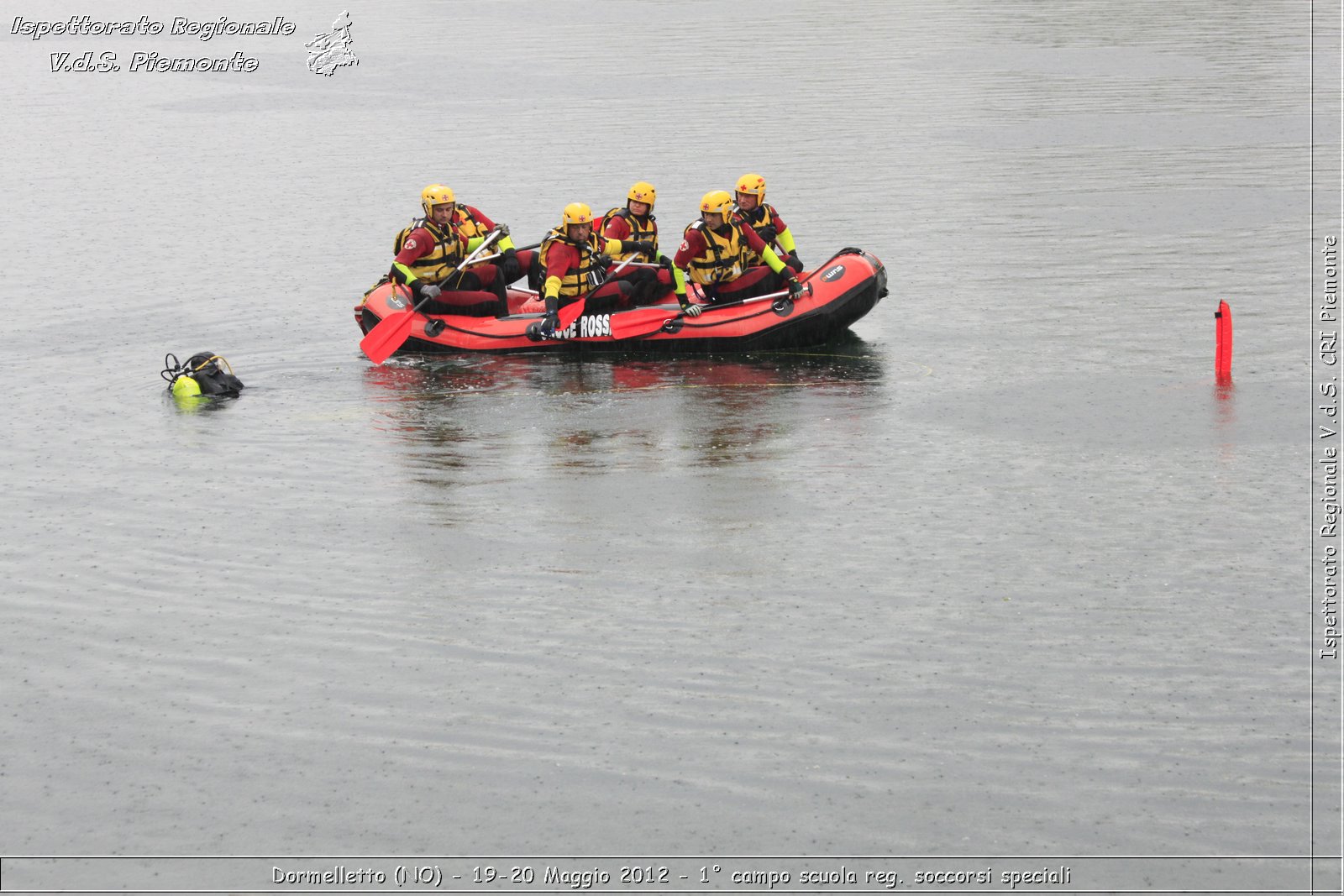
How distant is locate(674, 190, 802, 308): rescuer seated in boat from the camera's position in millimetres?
18688

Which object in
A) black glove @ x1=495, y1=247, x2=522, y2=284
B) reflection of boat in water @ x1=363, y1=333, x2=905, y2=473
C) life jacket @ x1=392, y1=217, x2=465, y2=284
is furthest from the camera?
black glove @ x1=495, y1=247, x2=522, y2=284

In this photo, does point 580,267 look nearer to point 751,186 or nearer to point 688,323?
point 688,323

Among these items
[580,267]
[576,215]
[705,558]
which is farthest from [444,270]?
[705,558]

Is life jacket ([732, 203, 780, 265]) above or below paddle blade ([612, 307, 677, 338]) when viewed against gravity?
above

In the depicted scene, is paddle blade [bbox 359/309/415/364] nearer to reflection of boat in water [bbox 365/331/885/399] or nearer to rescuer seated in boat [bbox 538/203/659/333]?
reflection of boat in water [bbox 365/331/885/399]

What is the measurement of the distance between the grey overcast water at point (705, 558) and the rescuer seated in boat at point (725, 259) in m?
1.04

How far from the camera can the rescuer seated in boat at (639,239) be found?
1917cm

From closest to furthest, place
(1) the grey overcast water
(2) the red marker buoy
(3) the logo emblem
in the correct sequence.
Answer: (1) the grey overcast water, (2) the red marker buoy, (3) the logo emblem

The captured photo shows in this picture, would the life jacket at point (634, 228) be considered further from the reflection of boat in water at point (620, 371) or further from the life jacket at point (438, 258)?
the life jacket at point (438, 258)

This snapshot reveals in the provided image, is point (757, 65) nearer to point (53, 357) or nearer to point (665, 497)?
point (53, 357)

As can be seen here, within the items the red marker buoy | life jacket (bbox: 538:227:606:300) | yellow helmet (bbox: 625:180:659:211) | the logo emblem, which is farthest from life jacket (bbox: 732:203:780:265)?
the logo emblem

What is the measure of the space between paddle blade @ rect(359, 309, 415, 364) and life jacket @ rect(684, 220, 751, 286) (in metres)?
3.29

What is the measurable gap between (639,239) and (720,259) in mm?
1019

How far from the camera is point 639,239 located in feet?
63.4
